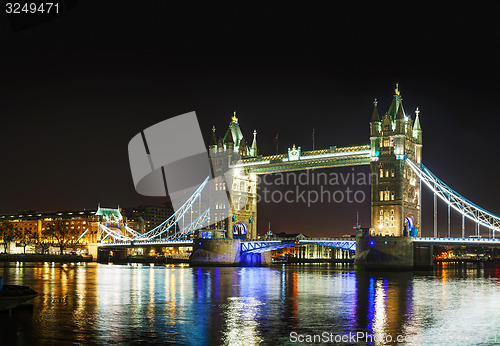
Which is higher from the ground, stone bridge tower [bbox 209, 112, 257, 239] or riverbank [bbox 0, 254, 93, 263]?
stone bridge tower [bbox 209, 112, 257, 239]

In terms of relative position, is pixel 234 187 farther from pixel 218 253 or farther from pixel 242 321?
pixel 242 321

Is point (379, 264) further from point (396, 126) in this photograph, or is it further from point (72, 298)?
point (72, 298)

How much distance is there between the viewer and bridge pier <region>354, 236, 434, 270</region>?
5478 centimetres

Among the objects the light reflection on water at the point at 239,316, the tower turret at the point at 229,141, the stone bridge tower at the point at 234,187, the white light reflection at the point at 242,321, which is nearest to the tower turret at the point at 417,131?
the stone bridge tower at the point at 234,187

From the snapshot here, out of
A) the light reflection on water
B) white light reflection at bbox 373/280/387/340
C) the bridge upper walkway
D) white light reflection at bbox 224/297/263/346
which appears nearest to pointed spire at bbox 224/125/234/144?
the bridge upper walkway

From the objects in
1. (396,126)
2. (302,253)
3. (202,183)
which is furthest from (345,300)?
(302,253)

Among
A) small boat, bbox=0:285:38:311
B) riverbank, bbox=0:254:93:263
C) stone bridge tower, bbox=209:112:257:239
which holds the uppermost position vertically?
stone bridge tower, bbox=209:112:257:239

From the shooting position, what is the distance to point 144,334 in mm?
16500

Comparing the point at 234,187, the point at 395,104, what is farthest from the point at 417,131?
the point at 234,187

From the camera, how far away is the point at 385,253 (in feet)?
182

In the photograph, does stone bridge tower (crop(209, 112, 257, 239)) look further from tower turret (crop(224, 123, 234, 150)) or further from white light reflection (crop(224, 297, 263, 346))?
white light reflection (crop(224, 297, 263, 346))

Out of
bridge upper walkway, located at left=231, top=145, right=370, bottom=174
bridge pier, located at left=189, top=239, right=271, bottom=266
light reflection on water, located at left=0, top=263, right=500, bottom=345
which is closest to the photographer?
light reflection on water, located at left=0, top=263, right=500, bottom=345

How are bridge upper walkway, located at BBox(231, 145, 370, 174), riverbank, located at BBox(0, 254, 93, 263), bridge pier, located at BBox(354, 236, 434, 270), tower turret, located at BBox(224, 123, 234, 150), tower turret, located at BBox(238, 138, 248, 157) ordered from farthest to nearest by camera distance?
riverbank, located at BBox(0, 254, 93, 263) → tower turret, located at BBox(238, 138, 248, 157) → tower turret, located at BBox(224, 123, 234, 150) → bridge upper walkway, located at BBox(231, 145, 370, 174) → bridge pier, located at BBox(354, 236, 434, 270)

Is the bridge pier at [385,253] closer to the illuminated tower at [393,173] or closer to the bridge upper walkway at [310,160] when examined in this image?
the illuminated tower at [393,173]
